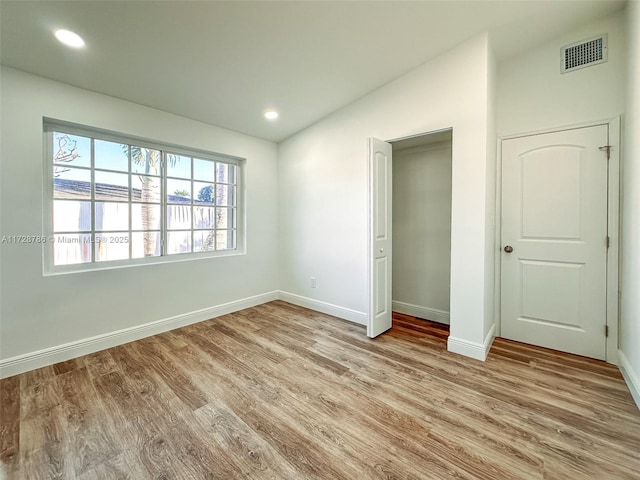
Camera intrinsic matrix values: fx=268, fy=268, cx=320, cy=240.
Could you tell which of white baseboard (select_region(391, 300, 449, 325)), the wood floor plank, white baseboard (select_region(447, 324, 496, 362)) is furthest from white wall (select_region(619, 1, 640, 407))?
the wood floor plank

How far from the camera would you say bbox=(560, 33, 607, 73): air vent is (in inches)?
89.6

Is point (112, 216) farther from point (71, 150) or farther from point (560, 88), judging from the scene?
point (560, 88)

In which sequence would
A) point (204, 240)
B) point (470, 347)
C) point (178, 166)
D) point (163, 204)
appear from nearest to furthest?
1. point (470, 347)
2. point (163, 204)
3. point (178, 166)
4. point (204, 240)

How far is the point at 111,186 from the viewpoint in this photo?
2.78 m

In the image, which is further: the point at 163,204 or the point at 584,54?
the point at 163,204

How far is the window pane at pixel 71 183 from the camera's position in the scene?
8.14 ft

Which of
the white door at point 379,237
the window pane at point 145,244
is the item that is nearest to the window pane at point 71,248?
the window pane at point 145,244

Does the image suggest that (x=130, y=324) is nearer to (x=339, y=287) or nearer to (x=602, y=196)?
(x=339, y=287)

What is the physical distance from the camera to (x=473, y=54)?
2.34 meters

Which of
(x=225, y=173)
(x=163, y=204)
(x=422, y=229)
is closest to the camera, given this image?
(x=163, y=204)

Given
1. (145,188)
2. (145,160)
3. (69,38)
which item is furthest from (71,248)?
(69,38)

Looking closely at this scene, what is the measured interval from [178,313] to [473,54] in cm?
401

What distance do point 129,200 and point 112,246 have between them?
52 cm

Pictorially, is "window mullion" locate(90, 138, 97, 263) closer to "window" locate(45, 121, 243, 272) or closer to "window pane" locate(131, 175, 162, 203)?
"window" locate(45, 121, 243, 272)
